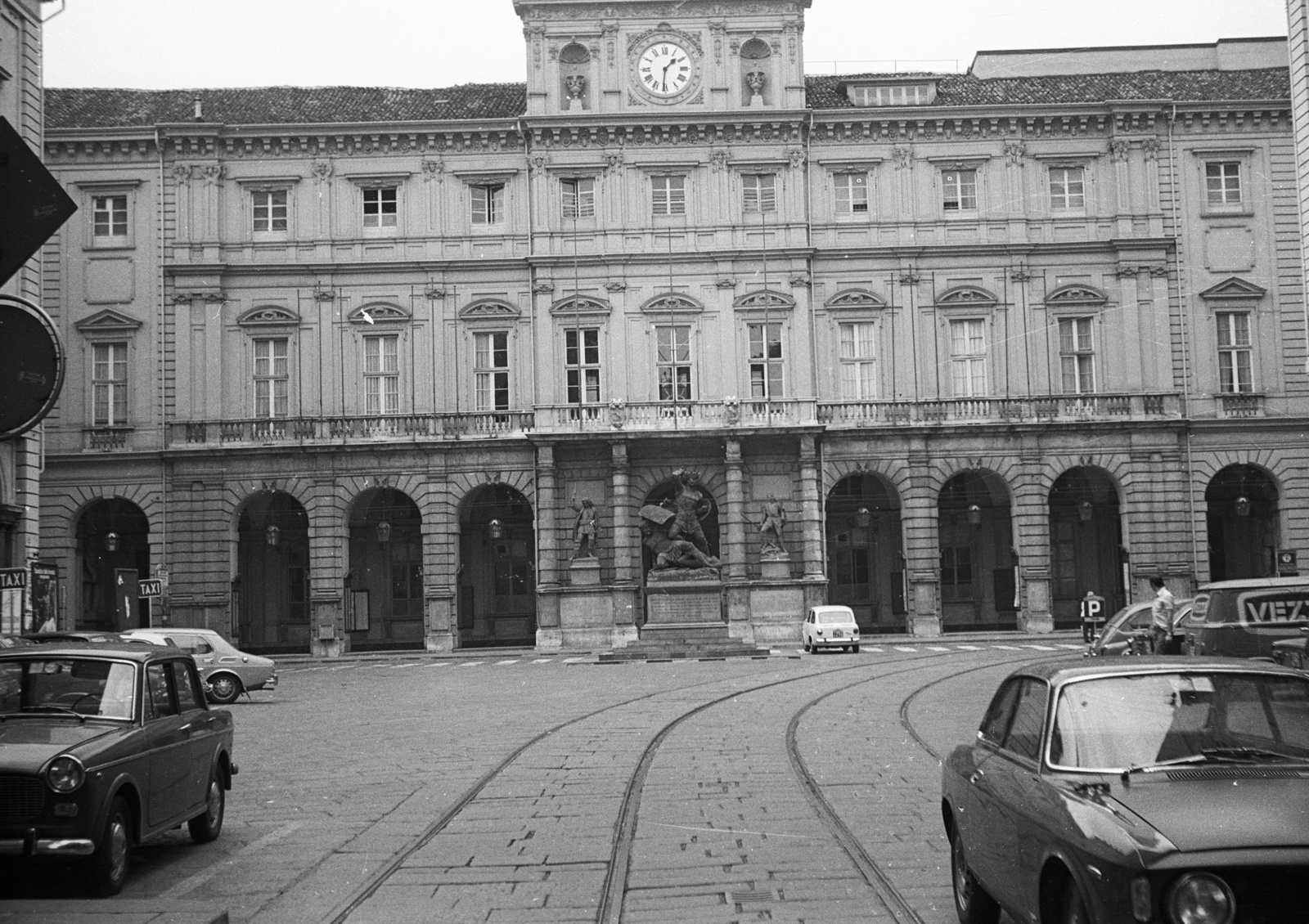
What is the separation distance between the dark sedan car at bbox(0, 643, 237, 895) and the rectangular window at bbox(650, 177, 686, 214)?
3928 cm

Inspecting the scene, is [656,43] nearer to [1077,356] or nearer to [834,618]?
[1077,356]

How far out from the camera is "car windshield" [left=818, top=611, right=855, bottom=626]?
137 feet

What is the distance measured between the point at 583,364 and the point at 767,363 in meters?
6.16

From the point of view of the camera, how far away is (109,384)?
161 feet

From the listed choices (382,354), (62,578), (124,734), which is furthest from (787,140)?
(124,734)

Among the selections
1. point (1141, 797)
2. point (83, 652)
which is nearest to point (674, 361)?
point (83, 652)

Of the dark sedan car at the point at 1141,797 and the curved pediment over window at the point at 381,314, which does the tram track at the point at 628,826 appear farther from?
the curved pediment over window at the point at 381,314

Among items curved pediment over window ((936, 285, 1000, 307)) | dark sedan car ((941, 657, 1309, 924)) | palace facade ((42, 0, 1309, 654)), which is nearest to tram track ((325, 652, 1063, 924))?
dark sedan car ((941, 657, 1309, 924))

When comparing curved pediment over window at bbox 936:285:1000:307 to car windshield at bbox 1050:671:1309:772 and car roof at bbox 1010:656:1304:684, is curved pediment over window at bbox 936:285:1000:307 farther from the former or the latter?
car windshield at bbox 1050:671:1309:772

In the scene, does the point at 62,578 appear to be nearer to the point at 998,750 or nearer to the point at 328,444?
the point at 328,444

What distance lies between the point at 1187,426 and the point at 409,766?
126 feet

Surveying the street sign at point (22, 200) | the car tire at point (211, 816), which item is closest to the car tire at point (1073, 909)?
the street sign at point (22, 200)

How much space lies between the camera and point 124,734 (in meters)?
10.2

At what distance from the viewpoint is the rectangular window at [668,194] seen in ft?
164
